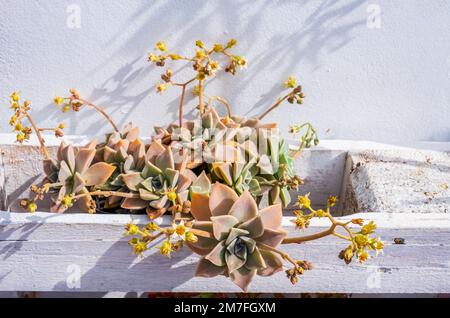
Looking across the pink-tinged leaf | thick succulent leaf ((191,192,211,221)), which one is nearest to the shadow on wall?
the pink-tinged leaf

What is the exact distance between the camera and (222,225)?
0.80 metres

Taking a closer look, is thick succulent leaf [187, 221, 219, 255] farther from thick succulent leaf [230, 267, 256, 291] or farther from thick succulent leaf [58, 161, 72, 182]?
thick succulent leaf [58, 161, 72, 182]

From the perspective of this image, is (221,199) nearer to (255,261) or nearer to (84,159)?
(255,261)

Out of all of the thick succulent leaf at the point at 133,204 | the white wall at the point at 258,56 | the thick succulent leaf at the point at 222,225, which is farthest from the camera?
the white wall at the point at 258,56

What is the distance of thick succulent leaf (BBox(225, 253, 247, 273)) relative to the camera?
81 centimetres

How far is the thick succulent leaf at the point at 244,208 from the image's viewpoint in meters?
0.81

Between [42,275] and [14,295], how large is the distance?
1.54 feet

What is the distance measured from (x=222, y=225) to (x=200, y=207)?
2.7 inches

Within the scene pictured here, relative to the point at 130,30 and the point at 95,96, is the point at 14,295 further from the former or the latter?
the point at 130,30

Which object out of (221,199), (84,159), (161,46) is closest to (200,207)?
(221,199)

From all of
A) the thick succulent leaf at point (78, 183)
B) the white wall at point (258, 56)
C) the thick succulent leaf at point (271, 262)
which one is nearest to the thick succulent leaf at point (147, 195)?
the thick succulent leaf at point (78, 183)

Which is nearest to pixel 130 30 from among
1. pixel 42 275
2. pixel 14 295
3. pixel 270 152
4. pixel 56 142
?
pixel 56 142

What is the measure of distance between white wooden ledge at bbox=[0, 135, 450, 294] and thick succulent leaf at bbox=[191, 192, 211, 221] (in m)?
0.10

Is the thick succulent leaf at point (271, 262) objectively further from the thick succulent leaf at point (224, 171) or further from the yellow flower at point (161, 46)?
the yellow flower at point (161, 46)
